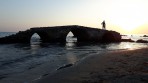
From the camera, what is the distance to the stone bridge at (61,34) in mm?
48969

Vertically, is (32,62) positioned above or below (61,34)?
below

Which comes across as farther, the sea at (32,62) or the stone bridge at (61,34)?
the stone bridge at (61,34)

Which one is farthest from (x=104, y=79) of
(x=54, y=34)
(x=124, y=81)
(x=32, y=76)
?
(x=54, y=34)

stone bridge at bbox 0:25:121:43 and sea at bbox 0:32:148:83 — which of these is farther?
stone bridge at bbox 0:25:121:43

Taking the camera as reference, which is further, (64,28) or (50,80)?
(64,28)

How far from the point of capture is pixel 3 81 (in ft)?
37.7

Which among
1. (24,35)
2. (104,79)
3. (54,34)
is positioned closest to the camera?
(104,79)

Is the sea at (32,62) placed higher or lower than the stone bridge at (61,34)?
lower

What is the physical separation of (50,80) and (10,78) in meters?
2.40

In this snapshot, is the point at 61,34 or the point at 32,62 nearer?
the point at 32,62

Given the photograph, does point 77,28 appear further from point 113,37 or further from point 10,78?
point 10,78

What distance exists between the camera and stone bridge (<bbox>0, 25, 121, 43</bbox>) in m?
49.0

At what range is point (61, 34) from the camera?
2172 inches

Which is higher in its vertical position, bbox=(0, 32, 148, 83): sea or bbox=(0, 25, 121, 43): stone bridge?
bbox=(0, 25, 121, 43): stone bridge
